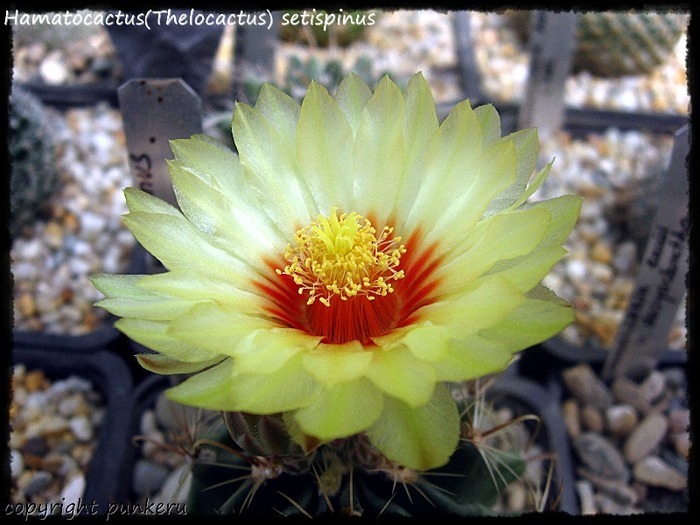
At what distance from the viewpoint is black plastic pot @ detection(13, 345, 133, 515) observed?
1251 mm

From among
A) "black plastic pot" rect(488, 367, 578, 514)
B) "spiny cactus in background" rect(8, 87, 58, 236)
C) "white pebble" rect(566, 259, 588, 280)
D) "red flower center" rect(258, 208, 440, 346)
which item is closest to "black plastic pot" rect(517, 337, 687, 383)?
"black plastic pot" rect(488, 367, 578, 514)

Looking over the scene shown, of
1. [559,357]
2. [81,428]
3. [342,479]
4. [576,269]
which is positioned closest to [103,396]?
[81,428]

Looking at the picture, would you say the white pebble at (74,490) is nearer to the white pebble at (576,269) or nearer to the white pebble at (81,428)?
the white pebble at (81,428)

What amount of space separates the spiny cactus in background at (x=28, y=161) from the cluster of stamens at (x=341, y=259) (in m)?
1.03

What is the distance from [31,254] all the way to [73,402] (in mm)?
482

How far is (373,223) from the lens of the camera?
0.88 metres

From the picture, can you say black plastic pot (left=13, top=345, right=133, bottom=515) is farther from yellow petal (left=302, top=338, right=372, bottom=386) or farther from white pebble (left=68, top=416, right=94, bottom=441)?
yellow petal (left=302, top=338, right=372, bottom=386)

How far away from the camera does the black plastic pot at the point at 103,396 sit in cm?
125

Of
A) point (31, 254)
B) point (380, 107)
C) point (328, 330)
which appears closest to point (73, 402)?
point (31, 254)

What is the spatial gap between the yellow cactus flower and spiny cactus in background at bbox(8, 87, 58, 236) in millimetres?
1007

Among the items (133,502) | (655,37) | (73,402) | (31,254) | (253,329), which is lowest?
(133,502)

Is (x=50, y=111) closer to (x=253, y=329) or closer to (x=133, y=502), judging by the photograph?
(x=133, y=502)

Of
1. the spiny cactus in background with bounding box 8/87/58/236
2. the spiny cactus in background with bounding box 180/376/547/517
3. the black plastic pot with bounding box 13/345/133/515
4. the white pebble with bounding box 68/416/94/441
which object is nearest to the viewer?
the spiny cactus in background with bounding box 180/376/547/517

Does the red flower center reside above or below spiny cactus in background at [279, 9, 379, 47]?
below
